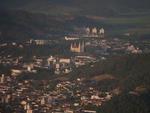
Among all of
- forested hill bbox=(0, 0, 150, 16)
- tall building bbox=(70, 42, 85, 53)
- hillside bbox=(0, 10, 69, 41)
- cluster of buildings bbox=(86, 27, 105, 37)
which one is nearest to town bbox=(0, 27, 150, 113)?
tall building bbox=(70, 42, 85, 53)

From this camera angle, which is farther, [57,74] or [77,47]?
[77,47]

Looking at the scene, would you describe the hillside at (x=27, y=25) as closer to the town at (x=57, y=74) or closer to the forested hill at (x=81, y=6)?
the town at (x=57, y=74)

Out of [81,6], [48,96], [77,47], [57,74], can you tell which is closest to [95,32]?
[77,47]

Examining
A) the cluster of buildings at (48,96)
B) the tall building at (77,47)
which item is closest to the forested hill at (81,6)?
the tall building at (77,47)

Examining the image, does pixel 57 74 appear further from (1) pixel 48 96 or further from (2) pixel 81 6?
(2) pixel 81 6

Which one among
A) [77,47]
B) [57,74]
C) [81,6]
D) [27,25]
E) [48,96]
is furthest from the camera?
[81,6]

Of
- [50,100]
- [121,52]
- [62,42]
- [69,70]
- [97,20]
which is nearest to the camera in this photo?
[50,100]

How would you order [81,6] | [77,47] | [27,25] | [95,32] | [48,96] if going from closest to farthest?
[48,96], [77,47], [27,25], [95,32], [81,6]

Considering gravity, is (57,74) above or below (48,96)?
above

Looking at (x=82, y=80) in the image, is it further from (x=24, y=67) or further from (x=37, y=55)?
(x=37, y=55)

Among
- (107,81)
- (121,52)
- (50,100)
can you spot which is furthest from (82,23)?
(50,100)

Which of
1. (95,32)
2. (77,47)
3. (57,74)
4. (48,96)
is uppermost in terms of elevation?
(95,32)
